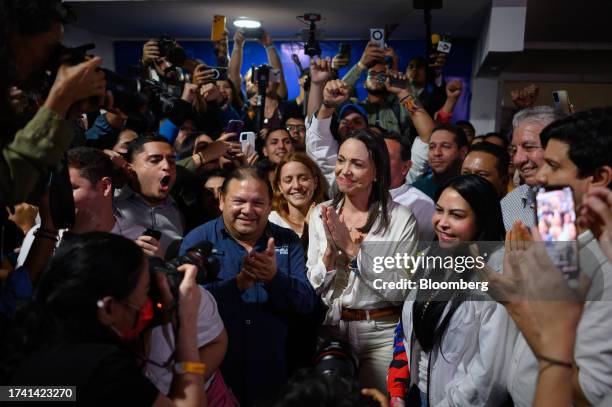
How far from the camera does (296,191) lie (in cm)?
262

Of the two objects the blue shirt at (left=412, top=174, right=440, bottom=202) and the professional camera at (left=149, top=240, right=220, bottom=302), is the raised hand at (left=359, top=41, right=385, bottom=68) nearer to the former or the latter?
the blue shirt at (left=412, top=174, right=440, bottom=202)

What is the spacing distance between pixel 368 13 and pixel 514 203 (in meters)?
3.64

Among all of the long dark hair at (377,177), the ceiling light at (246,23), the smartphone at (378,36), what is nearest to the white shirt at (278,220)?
the long dark hair at (377,177)

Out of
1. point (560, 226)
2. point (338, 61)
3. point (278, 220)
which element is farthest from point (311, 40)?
point (560, 226)

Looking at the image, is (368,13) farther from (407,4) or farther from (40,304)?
(40,304)

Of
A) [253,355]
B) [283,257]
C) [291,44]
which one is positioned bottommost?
[253,355]

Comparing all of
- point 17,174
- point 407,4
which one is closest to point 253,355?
point 17,174

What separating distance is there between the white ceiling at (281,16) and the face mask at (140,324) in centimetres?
443

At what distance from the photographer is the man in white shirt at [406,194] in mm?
2482

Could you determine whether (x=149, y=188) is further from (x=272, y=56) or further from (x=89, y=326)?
(x=272, y=56)

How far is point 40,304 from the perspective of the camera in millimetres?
1070

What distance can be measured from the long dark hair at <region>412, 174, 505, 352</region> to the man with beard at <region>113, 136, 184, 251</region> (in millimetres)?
1203

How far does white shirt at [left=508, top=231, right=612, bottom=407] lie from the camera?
3.51ft

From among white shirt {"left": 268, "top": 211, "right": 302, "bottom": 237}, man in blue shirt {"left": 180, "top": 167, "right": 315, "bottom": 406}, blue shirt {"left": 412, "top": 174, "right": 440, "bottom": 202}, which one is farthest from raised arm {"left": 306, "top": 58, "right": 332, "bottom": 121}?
man in blue shirt {"left": 180, "top": 167, "right": 315, "bottom": 406}
